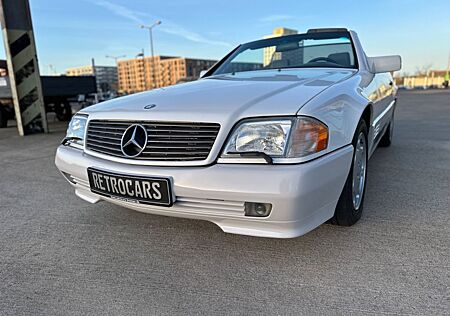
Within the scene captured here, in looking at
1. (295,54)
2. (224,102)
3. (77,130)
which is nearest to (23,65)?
(77,130)

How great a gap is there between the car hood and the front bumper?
267 mm

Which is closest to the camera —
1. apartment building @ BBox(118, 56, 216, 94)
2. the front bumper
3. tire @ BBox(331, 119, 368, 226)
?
the front bumper

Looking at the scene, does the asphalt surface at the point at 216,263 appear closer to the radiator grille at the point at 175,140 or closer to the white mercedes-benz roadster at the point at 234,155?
the white mercedes-benz roadster at the point at 234,155

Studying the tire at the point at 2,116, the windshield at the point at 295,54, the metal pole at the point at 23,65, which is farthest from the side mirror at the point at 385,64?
the tire at the point at 2,116

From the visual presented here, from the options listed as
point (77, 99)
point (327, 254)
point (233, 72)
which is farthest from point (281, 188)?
point (77, 99)

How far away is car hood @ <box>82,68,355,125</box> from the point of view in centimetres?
170

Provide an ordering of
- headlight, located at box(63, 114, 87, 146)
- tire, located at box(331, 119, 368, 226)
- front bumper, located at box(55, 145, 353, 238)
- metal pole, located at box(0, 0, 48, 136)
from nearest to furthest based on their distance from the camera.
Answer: front bumper, located at box(55, 145, 353, 238), tire, located at box(331, 119, 368, 226), headlight, located at box(63, 114, 87, 146), metal pole, located at box(0, 0, 48, 136)

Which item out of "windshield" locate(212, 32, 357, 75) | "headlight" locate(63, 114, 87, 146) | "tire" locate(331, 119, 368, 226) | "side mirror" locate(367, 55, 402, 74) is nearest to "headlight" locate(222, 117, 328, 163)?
"tire" locate(331, 119, 368, 226)

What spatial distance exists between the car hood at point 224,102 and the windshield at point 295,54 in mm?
756

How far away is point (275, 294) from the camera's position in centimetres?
162

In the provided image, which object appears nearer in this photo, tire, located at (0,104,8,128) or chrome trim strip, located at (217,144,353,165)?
chrome trim strip, located at (217,144,353,165)

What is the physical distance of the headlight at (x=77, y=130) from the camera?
7.43 ft

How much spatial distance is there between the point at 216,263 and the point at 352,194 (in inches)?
35.9

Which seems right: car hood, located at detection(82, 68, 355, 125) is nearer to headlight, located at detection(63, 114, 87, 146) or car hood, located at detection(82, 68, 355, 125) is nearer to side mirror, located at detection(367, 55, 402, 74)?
headlight, located at detection(63, 114, 87, 146)
